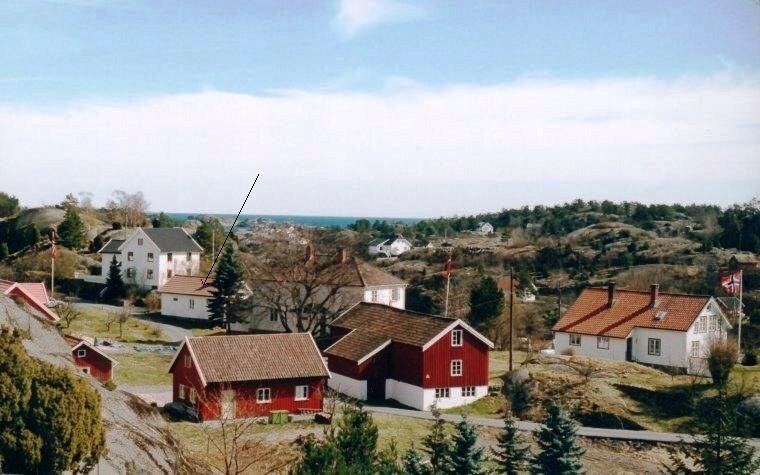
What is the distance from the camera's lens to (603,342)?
47.8 m

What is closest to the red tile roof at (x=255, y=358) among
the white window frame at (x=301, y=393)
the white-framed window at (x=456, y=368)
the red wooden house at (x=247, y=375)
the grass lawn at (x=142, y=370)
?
the red wooden house at (x=247, y=375)

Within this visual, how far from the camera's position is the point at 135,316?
60344mm

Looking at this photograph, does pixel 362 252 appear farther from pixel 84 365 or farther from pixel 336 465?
pixel 336 465

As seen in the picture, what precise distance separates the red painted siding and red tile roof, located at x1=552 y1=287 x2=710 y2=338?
1180 centimetres

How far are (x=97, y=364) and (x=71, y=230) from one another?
4156 centimetres

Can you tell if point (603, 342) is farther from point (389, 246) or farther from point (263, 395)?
point (389, 246)

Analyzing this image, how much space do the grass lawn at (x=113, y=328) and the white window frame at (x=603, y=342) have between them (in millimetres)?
28295

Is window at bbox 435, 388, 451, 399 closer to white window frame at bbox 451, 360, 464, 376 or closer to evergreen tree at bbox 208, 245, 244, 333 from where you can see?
white window frame at bbox 451, 360, 464, 376

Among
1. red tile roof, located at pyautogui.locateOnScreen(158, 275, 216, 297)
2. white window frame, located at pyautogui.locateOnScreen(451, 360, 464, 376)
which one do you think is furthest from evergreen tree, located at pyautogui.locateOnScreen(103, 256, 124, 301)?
white window frame, located at pyautogui.locateOnScreen(451, 360, 464, 376)

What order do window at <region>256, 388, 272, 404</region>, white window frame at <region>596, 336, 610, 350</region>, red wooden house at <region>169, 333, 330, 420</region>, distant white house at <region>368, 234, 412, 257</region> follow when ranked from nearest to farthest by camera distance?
red wooden house at <region>169, 333, 330, 420</region>, window at <region>256, 388, 272, 404</region>, white window frame at <region>596, 336, 610, 350</region>, distant white house at <region>368, 234, 412, 257</region>

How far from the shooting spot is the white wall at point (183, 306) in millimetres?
60000

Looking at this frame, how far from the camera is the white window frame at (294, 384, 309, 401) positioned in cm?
3547

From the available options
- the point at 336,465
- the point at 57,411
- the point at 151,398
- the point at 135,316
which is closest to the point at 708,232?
the point at 135,316

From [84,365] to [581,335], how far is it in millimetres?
29666
